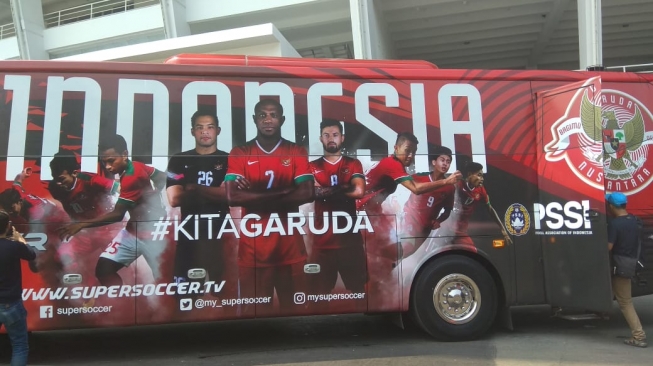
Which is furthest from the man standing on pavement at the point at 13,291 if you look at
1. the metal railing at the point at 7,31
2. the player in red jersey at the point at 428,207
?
the metal railing at the point at 7,31

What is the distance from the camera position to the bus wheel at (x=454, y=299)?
618 cm

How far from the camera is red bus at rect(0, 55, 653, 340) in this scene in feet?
18.3

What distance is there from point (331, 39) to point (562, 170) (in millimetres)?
15338

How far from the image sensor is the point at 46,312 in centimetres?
546

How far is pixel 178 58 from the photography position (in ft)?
20.6

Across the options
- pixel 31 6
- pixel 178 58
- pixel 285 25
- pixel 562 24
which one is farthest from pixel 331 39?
pixel 178 58

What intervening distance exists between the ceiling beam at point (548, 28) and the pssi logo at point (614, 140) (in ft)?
42.0

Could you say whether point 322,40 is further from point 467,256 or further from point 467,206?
point 467,256

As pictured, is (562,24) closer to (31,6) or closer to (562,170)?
(562,170)

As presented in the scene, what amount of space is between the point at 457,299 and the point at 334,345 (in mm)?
1618

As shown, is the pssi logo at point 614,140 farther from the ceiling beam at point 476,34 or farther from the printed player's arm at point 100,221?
the ceiling beam at point 476,34

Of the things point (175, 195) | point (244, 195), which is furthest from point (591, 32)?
point (175, 195)

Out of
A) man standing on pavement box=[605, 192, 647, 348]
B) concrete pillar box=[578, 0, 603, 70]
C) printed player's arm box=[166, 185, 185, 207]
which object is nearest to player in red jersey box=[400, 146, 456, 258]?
man standing on pavement box=[605, 192, 647, 348]

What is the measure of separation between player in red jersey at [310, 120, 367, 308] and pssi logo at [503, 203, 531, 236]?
185 centimetres
